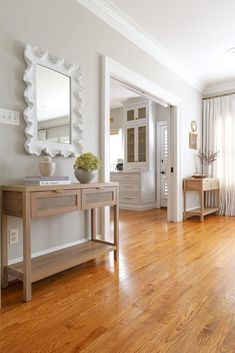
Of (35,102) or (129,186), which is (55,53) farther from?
(129,186)

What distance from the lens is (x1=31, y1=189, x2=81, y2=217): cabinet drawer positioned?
5.72 ft

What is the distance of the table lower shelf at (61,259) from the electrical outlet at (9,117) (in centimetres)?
108

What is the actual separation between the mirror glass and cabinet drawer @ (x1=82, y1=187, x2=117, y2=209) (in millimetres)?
564

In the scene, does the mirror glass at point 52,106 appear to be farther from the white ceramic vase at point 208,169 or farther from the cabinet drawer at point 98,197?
the white ceramic vase at point 208,169

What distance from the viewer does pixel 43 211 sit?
180 cm

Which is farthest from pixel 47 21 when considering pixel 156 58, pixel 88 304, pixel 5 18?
pixel 88 304

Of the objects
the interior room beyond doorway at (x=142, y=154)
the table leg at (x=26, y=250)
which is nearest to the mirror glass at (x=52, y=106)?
the table leg at (x=26, y=250)

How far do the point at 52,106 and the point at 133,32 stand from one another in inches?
65.8

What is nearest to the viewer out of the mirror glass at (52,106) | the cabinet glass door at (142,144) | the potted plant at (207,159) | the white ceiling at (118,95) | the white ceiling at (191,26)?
the mirror glass at (52,106)

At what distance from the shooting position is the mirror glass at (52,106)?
84.6 inches

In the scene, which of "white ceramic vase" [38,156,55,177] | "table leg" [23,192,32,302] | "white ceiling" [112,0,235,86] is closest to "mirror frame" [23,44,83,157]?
"white ceramic vase" [38,156,55,177]

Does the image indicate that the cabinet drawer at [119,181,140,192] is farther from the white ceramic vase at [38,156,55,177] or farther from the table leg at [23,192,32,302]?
the table leg at [23,192,32,302]

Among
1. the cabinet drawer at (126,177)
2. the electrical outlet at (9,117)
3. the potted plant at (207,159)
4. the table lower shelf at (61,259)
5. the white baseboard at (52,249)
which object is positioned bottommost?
the table lower shelf at (61,259)

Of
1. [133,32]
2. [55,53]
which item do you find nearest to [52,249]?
[55,53]
